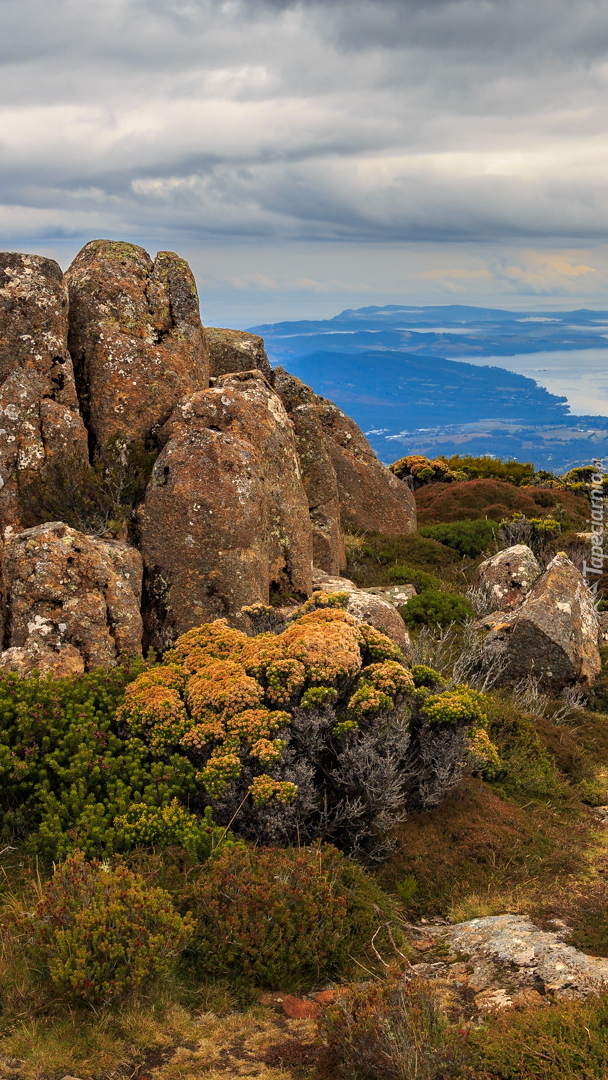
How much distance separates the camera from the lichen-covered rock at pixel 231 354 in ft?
66.4

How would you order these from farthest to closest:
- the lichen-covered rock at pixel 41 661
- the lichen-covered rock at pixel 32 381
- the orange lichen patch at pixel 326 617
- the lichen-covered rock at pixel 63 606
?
the lichen-covered rock at pixel 32 381 < the orange lichen patch at pixel 326 617 < the lichen-covered rock at pixel 63 606 < the lichen-covered rock at pixel 41 661

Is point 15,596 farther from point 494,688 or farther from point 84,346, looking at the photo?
point 494,688

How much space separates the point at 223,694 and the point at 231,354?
13.7 m

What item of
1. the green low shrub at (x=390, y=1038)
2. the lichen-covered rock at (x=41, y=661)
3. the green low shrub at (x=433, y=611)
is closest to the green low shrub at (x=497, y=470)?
the green low shrub at (x=433, y=611)

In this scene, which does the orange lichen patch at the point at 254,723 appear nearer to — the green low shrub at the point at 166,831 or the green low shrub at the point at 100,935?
the green low shrub at the point at 166,831

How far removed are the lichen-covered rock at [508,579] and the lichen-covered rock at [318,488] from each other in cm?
366

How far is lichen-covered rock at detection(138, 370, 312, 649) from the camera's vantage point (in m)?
12.0

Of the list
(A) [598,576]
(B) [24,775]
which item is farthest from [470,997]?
(A) [598,576]

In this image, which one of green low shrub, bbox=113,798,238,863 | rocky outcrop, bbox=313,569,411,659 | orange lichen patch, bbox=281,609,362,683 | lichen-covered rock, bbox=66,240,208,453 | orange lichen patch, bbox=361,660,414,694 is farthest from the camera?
lichen-covered rock, bbox=66,240,208,453

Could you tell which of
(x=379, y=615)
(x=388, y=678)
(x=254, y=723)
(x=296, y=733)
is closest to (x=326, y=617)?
(x=388, y=678)

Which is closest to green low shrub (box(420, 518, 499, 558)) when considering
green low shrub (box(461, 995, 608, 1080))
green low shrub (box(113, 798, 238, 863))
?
green low shrub (box(113, 798, 238, 863))

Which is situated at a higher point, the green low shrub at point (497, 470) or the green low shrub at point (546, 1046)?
the green low shrub at point (497, 470)

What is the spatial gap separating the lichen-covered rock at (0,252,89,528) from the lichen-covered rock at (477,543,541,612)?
1029 centimetres

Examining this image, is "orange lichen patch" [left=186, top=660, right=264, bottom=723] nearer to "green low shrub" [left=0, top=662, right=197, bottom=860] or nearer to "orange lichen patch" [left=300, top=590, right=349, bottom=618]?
"green low shrub" [left=0, top=662, right=197, bottom=860]
